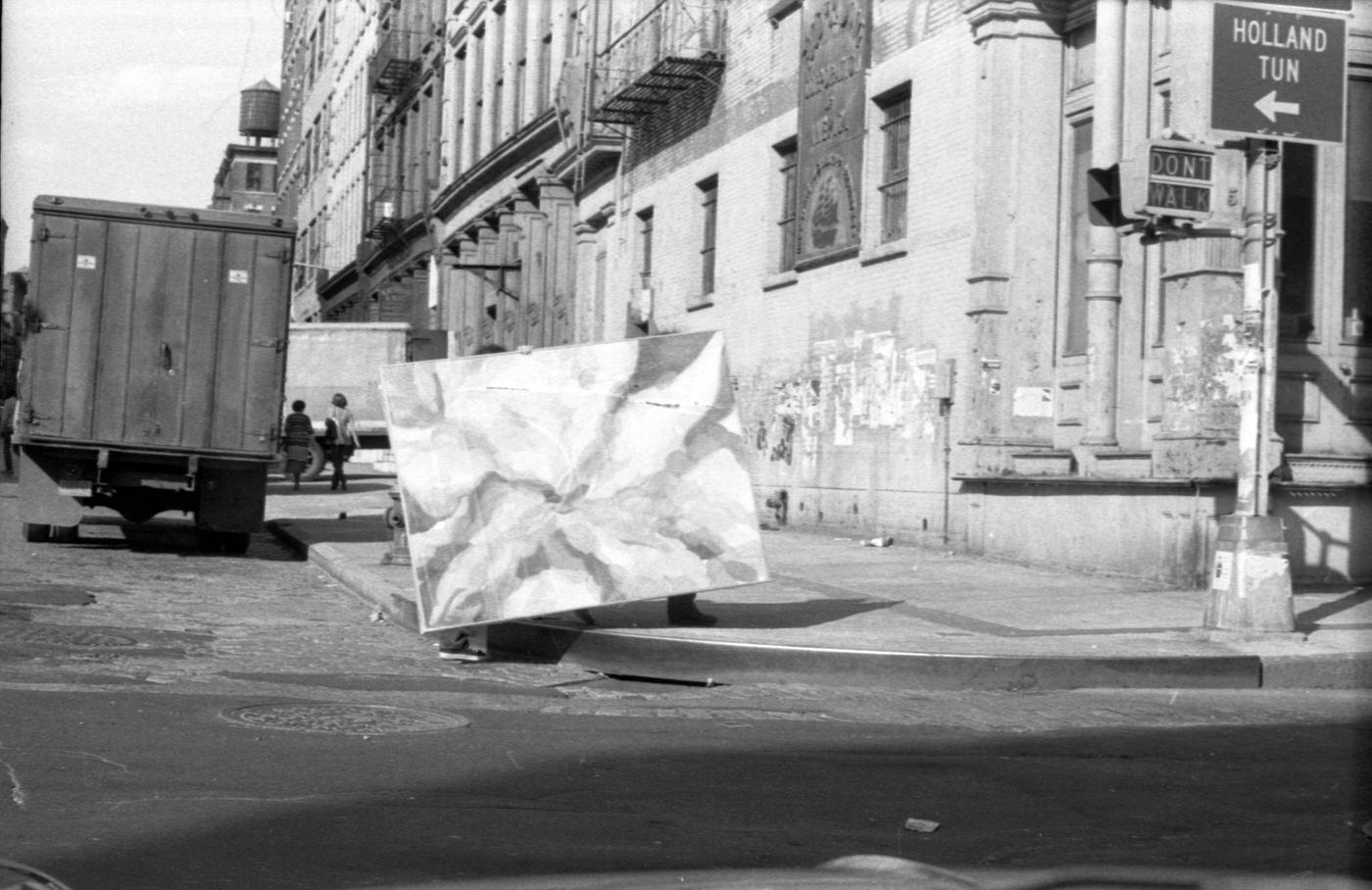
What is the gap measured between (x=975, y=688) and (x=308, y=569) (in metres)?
8.81

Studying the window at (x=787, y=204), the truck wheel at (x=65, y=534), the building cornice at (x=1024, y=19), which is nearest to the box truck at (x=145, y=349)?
the truck wheel at (x=65, y=534)

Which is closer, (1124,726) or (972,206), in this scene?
(1124,726)

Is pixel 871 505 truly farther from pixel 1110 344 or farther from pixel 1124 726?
pixel 1124 726

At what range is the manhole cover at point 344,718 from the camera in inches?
281

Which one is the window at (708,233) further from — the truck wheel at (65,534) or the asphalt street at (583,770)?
the asphalt street at (583,770)

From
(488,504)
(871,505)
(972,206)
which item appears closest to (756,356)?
(871,505)

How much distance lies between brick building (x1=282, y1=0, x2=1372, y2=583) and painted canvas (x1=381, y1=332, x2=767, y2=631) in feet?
10.2

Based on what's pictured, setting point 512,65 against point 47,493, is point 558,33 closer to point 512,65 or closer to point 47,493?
point 512,65

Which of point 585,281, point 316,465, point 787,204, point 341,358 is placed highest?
point 585,281

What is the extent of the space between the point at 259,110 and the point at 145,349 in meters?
100

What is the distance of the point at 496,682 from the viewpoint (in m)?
9.10

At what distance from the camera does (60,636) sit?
32.6ft

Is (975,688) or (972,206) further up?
(972,206)

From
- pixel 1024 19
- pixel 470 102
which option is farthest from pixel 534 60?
pixel 1024 19
